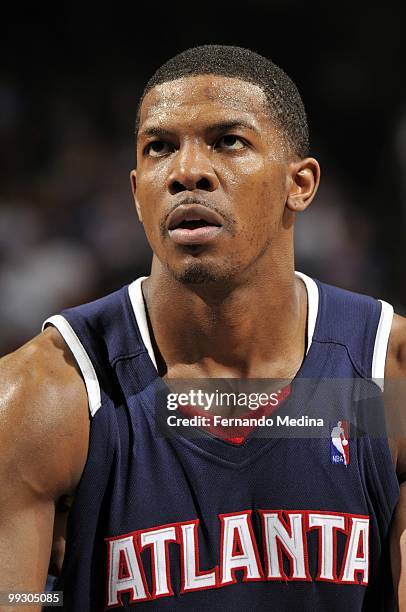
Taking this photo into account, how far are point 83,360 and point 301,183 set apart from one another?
73cm

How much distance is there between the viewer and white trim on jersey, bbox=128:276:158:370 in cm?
222

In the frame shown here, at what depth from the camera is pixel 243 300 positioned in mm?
2205

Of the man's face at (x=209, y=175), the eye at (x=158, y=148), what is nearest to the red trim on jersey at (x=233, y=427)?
the man's face at (x=209, y=175)

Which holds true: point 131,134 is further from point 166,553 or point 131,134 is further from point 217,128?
point 166,553

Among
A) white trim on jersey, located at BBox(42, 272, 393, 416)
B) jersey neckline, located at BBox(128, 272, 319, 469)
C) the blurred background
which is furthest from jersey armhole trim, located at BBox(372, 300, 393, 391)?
the blurred background

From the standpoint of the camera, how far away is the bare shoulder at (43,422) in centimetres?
196

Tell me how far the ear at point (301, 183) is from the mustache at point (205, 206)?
25 cm

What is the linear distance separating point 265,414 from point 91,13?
2.66 m

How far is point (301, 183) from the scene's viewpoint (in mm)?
2287

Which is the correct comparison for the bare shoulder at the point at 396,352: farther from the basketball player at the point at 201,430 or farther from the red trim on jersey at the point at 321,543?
the red trim on jersey at the point at 321,543

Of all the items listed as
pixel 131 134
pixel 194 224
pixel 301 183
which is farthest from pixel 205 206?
pixel 131 134

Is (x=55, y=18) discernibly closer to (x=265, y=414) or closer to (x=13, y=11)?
(x=13, y=11)

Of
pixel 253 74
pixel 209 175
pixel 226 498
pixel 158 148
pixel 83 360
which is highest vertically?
pixel 253 74

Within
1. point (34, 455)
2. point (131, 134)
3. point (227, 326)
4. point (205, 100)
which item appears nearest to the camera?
point (34, 455)
